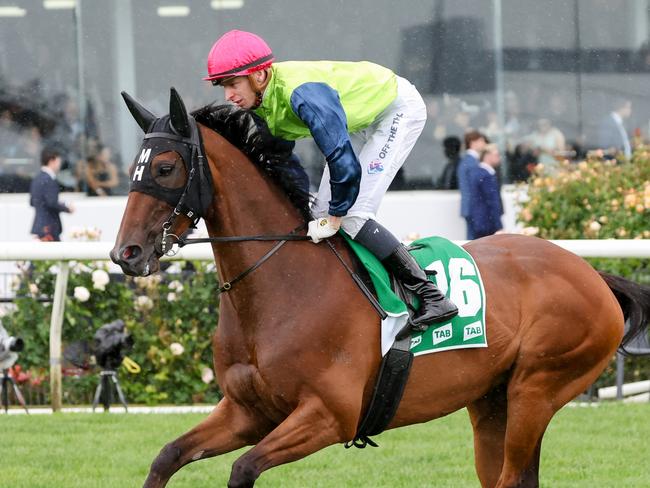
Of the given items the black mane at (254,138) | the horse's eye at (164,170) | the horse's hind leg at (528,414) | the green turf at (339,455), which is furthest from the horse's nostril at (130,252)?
the green turf at (339,455)

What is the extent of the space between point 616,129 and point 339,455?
5.84m

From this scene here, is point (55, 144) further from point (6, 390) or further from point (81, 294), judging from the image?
point (6, 390)

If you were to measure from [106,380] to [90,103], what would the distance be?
4013 mm

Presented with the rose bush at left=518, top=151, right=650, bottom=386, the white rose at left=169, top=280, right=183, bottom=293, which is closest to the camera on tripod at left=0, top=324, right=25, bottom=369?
the white rose at left=169, top=280, right=183, bottom=293

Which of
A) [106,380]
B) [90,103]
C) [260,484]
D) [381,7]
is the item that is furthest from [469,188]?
[260,484]

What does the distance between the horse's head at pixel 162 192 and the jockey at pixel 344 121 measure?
0.71ft

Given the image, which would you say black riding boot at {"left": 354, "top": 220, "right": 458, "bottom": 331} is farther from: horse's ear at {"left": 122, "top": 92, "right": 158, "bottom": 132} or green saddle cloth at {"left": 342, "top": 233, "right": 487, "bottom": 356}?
horse's ear at {"left": 122, "top": 92, "right": 158, "bottom": 132}

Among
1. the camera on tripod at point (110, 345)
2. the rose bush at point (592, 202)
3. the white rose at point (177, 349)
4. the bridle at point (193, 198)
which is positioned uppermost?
the bridle at point (193, 198)

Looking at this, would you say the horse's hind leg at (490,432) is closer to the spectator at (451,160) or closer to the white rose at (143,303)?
the white rose at (143,303)

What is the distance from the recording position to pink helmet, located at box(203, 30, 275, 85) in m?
4.01

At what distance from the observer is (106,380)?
7180 mm

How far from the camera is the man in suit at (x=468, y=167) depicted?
10016 mm

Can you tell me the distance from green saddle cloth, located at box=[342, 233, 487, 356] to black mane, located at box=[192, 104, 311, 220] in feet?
0.96

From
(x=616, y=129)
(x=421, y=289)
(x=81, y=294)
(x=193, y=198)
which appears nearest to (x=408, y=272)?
(x=421, y=289)
